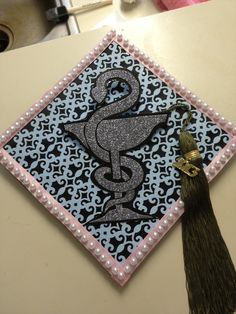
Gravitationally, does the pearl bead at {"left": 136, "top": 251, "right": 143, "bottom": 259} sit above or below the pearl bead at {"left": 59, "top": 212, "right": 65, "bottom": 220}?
below

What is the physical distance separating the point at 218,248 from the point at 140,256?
13 cm

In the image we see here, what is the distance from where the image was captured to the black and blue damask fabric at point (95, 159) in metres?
0.58

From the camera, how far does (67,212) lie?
1.95ft

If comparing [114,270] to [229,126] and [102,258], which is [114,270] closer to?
[102,258]

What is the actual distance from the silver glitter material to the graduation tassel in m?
0.07

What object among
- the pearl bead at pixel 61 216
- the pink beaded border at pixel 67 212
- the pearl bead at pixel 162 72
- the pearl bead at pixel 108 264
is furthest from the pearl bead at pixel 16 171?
the pearl bead at pixel 162 72

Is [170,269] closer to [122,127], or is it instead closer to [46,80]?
[122,127]

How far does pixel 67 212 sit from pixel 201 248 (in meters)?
0.22

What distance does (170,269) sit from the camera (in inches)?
22.5

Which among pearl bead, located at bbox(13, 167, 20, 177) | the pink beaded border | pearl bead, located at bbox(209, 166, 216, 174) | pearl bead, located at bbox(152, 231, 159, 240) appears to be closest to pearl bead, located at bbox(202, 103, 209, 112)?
the pink beaded border

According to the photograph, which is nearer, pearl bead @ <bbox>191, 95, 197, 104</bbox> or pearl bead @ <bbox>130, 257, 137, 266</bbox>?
pearl bead @ <bbox>130, 257, 137, 266</bbox>

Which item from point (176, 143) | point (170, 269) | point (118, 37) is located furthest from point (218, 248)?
point (118, 37)

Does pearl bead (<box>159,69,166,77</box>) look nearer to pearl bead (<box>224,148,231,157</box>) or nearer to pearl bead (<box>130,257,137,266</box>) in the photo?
pearl bead (<box>224,148,231,157</box>)

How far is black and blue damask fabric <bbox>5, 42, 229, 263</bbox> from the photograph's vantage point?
58 cm
